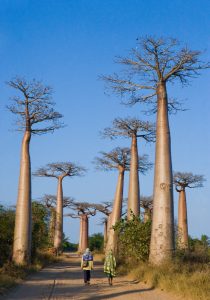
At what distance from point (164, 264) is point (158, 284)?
170 cm

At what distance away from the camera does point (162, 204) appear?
510 inches

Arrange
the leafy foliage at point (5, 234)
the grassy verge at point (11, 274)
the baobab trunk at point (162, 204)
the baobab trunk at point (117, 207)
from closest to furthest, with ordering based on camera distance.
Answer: the grassy verge at point (11, 274) → the baobab trunk at point (162, 204) → the leafy foliage at point (5, 234) → the baobab trunk at point (117, 207)

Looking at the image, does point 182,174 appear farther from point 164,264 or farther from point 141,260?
point 164,264

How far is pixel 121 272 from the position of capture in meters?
14.9

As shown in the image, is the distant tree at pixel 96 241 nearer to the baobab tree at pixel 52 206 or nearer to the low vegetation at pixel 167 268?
the baobab tree at pixel 52 206

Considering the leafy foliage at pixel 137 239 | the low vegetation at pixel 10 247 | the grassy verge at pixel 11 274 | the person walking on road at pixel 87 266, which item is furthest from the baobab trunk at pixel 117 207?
the person walking on road at pixel 87 266

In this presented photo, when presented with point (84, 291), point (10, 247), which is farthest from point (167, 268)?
point (10, 247)

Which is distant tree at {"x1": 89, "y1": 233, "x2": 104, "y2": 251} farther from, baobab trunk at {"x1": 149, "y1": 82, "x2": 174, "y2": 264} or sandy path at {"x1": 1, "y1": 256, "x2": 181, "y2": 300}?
sandy path at {"x1": 1, "y1": 256, "x2": 181, "y2": 300}

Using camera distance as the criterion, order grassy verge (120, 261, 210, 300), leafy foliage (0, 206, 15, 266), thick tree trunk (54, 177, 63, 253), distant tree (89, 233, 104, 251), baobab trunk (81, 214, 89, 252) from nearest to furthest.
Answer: grassy verge (120, 261, 210, 300)
leafy foliage (0, 206, 15, 266)
thick tree trunk (54, 177, 63, 253)
baobab trunk (81, 214, 89, 252)
distant tree (89, 233, 104, 251)

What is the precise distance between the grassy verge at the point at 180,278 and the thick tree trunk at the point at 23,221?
3.95 meters

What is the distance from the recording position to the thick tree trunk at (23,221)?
16.1m

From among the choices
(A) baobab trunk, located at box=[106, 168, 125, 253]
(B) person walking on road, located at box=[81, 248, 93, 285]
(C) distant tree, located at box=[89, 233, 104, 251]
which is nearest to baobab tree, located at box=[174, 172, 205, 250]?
(A) baobab trunk, located at box=[106, 168, 125, 253]

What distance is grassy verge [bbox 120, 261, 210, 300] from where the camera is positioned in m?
8.41

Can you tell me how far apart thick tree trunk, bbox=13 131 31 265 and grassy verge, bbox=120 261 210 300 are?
3.95 meters
